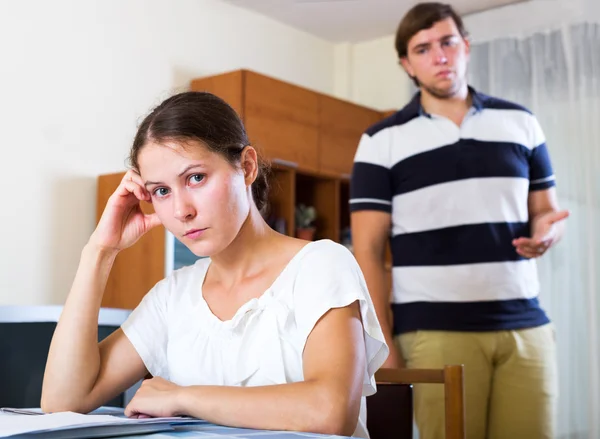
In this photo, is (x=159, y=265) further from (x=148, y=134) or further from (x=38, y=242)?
(x=148, y=134)

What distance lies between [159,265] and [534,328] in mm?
1731

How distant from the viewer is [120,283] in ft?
11.4

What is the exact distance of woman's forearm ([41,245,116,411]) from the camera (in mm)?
1405

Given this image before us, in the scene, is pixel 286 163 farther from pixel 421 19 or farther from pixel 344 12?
pixel 421 19

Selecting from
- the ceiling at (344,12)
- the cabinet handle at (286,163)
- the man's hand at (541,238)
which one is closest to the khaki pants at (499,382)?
the man's hand at (541,238)

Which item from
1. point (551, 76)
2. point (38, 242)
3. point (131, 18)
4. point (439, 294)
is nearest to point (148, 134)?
point (439, 294)

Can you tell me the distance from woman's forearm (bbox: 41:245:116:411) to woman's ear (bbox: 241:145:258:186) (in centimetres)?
34

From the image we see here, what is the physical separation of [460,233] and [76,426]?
132cm

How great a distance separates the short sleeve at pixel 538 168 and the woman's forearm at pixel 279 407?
47.3 inches

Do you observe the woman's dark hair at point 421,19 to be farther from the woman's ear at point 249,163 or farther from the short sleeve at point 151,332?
the short sleeve at point 151,332

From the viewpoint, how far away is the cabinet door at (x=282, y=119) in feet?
12.5

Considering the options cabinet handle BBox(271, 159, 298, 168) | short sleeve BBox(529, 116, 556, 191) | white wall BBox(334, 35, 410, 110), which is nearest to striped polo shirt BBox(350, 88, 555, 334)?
short sleeve BBox(529, 116, 556, 191)

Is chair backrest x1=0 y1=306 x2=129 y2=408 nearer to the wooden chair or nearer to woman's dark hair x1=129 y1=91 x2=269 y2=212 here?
woman's dark hair x1=129 y1=91 x2=269 y2=212

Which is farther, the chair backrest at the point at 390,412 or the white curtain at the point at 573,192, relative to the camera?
the white curtain at the point at 573,192
